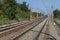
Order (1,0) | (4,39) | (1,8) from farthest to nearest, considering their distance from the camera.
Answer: (1,0), (1,8), (4,39)

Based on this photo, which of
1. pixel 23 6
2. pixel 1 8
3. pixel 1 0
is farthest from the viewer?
pixel 23 6

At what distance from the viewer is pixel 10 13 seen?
199 feet

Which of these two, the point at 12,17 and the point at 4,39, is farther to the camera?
the point at 12,17

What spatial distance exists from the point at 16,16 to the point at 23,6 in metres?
53.1

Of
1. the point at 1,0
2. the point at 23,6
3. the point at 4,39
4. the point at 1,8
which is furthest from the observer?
the point at 23,6

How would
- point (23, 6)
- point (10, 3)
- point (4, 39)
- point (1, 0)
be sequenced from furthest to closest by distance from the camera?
point (23, 6) < point (10, 3) < point (1, 0) < point (4, 39)

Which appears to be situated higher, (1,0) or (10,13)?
(1,0)

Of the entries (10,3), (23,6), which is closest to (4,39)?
(10,3)

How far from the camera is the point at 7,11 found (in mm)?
60844

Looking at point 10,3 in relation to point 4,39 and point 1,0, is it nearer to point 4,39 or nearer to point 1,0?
point 1,0

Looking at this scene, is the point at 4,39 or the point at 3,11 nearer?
the point at 4,39

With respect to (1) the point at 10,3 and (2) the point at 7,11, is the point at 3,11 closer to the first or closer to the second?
(2) the point at 7,11

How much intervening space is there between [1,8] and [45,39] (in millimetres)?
43992

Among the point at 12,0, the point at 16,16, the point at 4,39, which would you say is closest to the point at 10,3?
the point at 12,0
